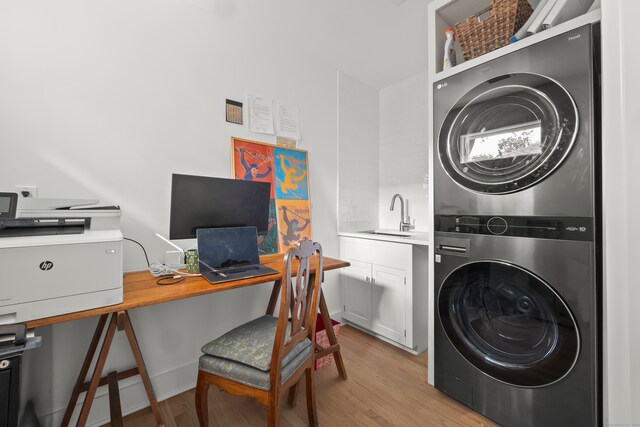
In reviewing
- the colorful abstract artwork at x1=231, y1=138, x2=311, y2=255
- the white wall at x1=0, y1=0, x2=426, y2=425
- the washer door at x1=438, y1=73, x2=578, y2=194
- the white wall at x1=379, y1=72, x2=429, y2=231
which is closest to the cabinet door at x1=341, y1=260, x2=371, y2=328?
the colorful abstract artwork at x1=231, y1=138, x2=311, y2=255

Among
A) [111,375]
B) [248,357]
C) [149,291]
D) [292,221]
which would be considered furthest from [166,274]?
[292,221]

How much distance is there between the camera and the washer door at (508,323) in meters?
1.24

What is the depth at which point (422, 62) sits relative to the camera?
262cm

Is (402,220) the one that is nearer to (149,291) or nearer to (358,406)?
(358,406)

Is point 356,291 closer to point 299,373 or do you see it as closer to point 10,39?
point 299,373

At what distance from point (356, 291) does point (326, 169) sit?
119 cm

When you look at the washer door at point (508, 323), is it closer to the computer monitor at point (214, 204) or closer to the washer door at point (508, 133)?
the washer door at point (508, 133)

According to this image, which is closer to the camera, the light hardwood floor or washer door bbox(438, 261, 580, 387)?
washer door bbox(438, 261, 580, 387)

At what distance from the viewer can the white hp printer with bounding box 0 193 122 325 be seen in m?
0.92

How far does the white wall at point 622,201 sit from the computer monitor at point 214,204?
1612 mm

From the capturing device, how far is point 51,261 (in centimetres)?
98

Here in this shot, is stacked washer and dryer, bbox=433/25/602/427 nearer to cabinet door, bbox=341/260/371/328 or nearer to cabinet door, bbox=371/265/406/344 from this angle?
cabinet door, bbox=371/265/406/344

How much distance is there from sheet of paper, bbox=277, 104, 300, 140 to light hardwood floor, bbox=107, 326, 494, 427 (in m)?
1.86

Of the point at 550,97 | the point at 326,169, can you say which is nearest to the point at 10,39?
the point at 326,169
